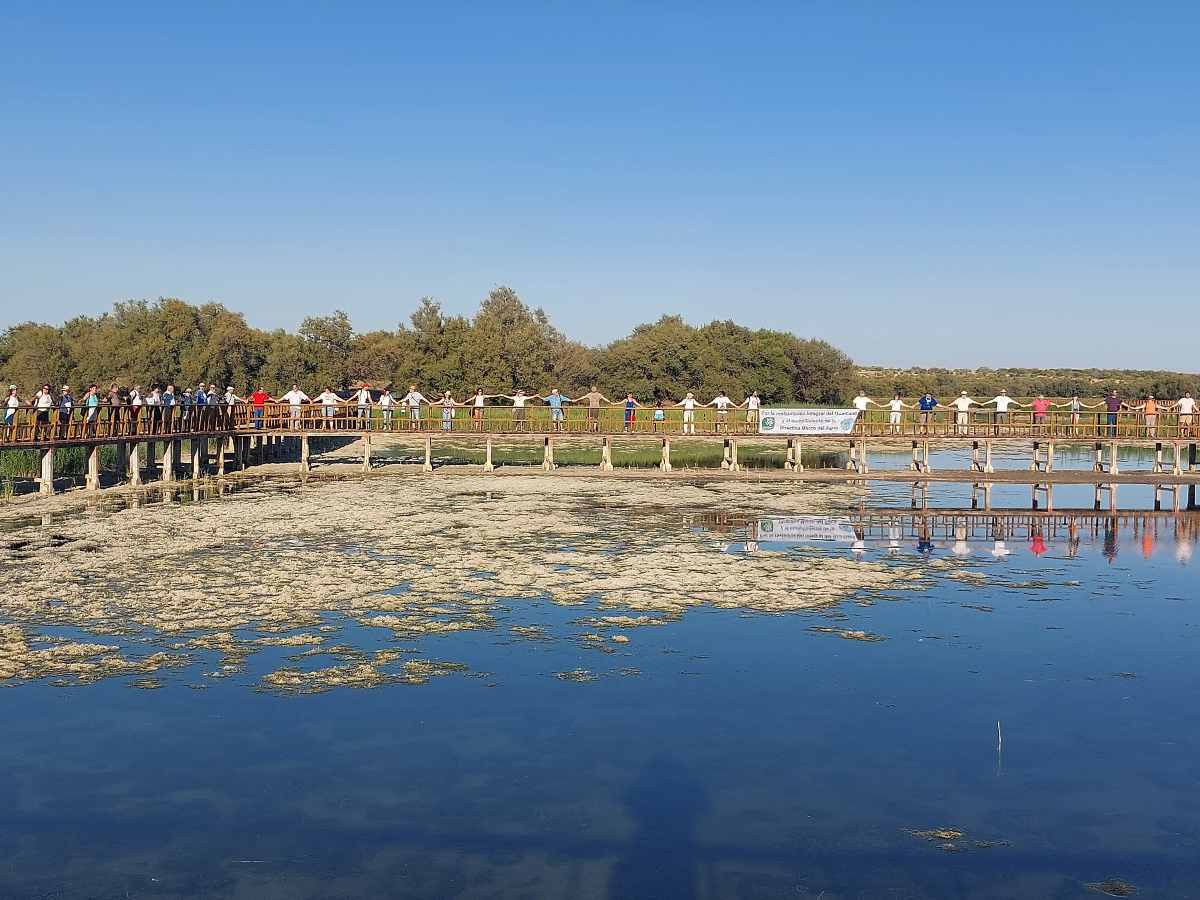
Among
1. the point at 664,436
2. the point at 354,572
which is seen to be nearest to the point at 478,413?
the point at 664,436

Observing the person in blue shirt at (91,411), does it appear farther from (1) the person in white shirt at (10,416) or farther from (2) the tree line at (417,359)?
(2) the tree line at (417,359)

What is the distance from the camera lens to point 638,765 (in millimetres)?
9359

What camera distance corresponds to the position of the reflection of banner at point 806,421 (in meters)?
38.0

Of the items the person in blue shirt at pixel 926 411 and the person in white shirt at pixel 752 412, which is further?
the person in white shirt at pixel 752 412

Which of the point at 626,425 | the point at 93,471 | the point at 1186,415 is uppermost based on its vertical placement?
the point at 1186,415

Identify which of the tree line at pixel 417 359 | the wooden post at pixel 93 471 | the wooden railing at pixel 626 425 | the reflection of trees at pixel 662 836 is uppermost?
the tree line at pixel 417 359

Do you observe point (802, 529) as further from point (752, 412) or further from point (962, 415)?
point (962, 415)

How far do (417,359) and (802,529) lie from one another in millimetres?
46937

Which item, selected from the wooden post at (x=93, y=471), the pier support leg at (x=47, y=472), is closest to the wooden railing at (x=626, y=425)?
the wooden post at (x=93, y=471)

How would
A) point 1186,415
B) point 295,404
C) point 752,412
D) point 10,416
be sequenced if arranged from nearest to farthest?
1. point 10,416
2. point 1186,415
3. point 752,412
4. point 295,404

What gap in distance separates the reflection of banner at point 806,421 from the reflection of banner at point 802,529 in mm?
12370

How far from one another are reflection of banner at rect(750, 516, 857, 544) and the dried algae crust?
1345 millimetres

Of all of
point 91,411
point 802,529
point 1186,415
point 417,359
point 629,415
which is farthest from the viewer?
point 417,359

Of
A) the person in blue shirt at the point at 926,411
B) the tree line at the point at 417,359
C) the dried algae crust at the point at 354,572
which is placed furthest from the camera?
the tree line at the point at 417,359
